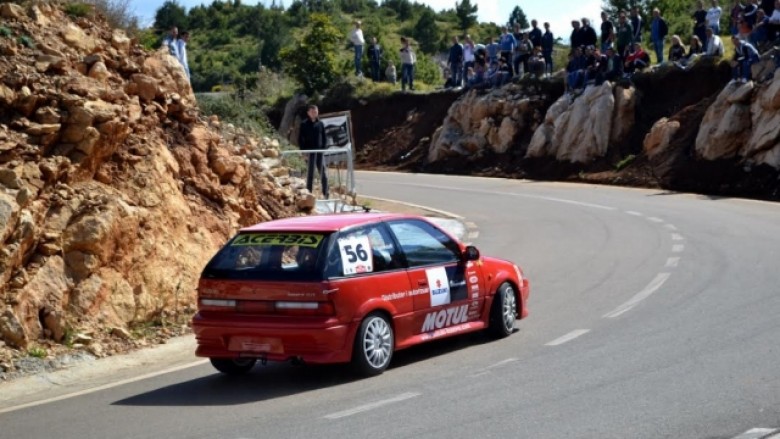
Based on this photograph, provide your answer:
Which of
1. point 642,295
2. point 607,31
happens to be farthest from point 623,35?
point 642,295

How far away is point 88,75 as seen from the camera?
15.6 meters

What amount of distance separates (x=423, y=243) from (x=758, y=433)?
183 inches

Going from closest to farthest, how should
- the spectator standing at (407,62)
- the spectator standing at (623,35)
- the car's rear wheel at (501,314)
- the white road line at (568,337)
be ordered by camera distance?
1. the white road line at (568,337)
2. the car's rear wheel at (501,314)
3. the spectator standing at (623,35)
4. the spectator standing at (407,62)

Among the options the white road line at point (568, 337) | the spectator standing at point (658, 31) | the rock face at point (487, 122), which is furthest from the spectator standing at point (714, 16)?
the white road line at point (568, 337)

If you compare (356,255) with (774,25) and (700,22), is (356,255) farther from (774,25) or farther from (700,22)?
(700,22)

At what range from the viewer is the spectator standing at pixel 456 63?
4415 cm

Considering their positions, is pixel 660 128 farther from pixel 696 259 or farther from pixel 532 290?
pixel 532 290

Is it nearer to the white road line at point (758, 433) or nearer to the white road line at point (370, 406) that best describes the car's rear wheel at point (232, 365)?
the white road line at point (370, 406)

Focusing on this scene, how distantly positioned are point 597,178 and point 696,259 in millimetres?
16343

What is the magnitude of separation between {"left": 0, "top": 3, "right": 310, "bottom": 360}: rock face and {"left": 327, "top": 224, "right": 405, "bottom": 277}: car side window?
3678 mm

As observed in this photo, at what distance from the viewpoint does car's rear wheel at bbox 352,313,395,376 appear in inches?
424

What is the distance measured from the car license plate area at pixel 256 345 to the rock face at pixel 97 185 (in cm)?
275

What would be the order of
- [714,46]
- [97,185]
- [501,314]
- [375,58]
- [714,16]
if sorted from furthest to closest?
1. [375,58]
2. [714,46]
3. [714,16]
4. [97,185]
5. [501,314]

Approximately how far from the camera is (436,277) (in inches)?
470
